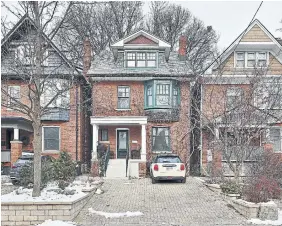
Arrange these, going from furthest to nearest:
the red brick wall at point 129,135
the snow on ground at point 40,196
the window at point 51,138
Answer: the red brick wall at point 129,135
the window at point 51,138
the snow on ground at point 40,196

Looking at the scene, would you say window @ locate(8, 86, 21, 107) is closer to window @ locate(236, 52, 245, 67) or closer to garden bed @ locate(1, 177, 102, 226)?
garden bed @ locate(1, 177, 102, 226)

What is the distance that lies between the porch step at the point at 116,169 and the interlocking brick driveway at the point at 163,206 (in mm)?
4401

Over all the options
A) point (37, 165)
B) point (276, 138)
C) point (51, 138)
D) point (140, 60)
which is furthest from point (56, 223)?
point (276, 138)

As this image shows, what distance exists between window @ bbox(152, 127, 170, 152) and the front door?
2006 mm

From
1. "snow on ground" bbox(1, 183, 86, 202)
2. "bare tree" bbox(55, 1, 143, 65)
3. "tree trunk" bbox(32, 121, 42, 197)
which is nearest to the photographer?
"snow on ground" bbox(1, 183, 86, 202)

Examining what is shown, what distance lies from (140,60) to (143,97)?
7.60ft

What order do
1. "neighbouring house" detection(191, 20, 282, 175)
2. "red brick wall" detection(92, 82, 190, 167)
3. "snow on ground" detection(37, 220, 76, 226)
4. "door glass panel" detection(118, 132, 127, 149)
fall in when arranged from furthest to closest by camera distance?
"door glass panel" detection(118, 132, 127, 149)
"red brick wall" detection(92, 82, 190, 167)
"neighbouring house" detection(191, 20, 282, 175)
"snow on ground" detection(37, 220, 76, 226)

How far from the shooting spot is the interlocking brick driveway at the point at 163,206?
1107 cm

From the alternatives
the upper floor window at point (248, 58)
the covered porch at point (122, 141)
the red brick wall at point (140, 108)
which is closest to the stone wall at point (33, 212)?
the covered porch at point (122, 141)

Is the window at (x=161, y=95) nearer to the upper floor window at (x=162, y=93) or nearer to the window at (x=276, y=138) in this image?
the upper floor window at (x=162, y=93)

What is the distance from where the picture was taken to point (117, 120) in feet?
78.2

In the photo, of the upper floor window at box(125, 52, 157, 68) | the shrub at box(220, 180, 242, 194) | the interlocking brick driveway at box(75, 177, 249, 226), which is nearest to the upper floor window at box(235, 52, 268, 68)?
the upper floor window at box(125, 52, 157, 68)

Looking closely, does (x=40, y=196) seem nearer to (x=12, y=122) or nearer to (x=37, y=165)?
(x=37, y=165)

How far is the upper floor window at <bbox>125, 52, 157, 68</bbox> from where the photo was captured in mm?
25406
